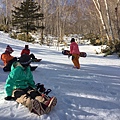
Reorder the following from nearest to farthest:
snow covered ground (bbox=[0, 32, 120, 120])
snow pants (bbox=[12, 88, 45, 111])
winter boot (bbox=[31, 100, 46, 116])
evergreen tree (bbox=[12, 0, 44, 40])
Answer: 1. winter boot (bbox=[31, 100, 46, 116])
2. snow covered ground (bbox=[0, 32, 120, 120])
3. snow pants (bbox=[12, 88, 45, 111])
4. evergreen tree (bbox=[12, 0, 44, 40])

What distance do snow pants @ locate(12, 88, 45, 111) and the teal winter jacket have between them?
10cm

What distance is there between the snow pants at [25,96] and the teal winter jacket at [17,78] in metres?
0.10

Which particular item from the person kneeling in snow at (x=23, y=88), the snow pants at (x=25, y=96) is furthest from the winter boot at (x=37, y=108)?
the snow pants at (x=25, y=96)

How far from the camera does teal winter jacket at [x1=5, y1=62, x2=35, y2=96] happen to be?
4.30m

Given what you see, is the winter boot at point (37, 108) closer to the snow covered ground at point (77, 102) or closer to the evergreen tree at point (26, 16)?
the snow covered ground at point (77, 102)

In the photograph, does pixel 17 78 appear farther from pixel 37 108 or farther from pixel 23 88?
pixel 37 108

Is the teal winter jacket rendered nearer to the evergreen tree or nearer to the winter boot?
the winter boot

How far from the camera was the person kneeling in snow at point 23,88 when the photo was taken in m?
3.96

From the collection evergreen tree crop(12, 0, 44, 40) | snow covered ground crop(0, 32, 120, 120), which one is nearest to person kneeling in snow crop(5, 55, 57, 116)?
snow covered ground crop(0, 32, 120, 120)

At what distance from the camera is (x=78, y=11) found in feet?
137

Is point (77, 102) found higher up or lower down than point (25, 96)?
lower down

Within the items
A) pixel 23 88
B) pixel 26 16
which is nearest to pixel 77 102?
pixel 23 88

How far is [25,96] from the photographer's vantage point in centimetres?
411

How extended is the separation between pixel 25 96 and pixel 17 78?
46 centimetres
